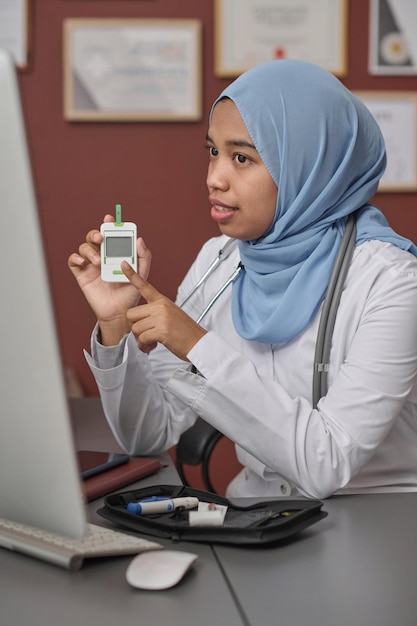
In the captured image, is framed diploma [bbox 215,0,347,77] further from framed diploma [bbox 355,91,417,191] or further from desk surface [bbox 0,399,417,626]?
desk surface [bbox 0,399,417,626]

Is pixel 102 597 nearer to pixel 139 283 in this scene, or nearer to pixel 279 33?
pixel 139 283

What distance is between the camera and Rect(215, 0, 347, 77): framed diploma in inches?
103

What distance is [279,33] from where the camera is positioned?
2.64 m

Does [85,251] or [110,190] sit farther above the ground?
[85,251]

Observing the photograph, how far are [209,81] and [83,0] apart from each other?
49cm

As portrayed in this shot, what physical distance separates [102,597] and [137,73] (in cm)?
217

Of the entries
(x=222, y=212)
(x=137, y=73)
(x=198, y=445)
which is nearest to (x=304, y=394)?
(x=222, y=212)

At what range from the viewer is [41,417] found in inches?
26.0

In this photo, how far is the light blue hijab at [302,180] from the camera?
1.42 m

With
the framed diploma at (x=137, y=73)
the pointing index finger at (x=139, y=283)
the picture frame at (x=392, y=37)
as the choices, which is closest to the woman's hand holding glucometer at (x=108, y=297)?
the pointing index finger at (x=139, y=283)

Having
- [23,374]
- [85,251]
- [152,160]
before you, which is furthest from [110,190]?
[23,374]

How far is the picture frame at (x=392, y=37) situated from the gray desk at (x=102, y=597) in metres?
2.20

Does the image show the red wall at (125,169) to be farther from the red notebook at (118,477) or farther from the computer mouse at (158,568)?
the computer mouse at (158,568)

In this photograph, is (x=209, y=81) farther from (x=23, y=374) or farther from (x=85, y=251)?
(x=23, y=374)
